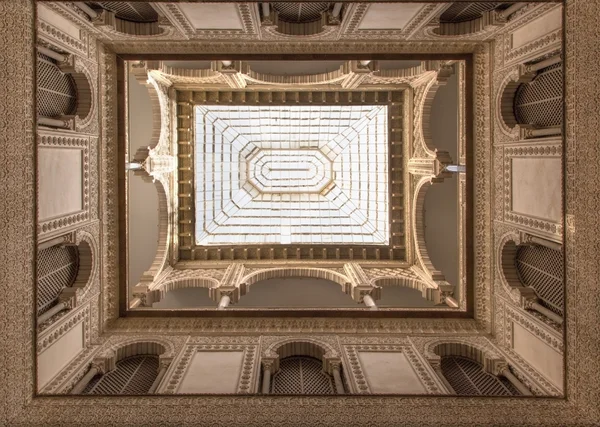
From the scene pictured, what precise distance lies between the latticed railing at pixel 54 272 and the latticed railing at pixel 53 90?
3.29 m

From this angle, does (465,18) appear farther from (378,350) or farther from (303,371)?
(303,371)

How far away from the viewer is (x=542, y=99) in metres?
10.9

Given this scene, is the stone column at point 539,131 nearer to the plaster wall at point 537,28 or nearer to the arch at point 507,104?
the arch at point 507,104

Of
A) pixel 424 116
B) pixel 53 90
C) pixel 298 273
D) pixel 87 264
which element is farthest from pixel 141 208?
pixel 424 116

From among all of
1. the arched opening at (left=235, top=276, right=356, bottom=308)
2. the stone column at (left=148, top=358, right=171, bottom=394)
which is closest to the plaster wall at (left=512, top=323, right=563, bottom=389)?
the arched opening at (left=235, top=276, right=356, bottom=308)

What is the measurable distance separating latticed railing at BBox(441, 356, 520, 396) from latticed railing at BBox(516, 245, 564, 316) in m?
2.10

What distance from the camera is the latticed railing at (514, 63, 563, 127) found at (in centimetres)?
1027

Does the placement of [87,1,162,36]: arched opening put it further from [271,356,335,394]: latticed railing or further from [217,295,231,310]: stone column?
[271,356,335,394]: latticed railing

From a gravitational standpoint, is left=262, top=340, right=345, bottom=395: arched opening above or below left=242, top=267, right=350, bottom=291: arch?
below

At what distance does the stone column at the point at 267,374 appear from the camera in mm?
10094

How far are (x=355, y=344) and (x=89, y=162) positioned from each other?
8.09m

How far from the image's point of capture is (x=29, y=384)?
838cm

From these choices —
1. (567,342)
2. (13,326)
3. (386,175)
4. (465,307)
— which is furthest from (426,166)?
(13,326)

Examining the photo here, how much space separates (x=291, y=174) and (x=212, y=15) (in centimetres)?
1015
